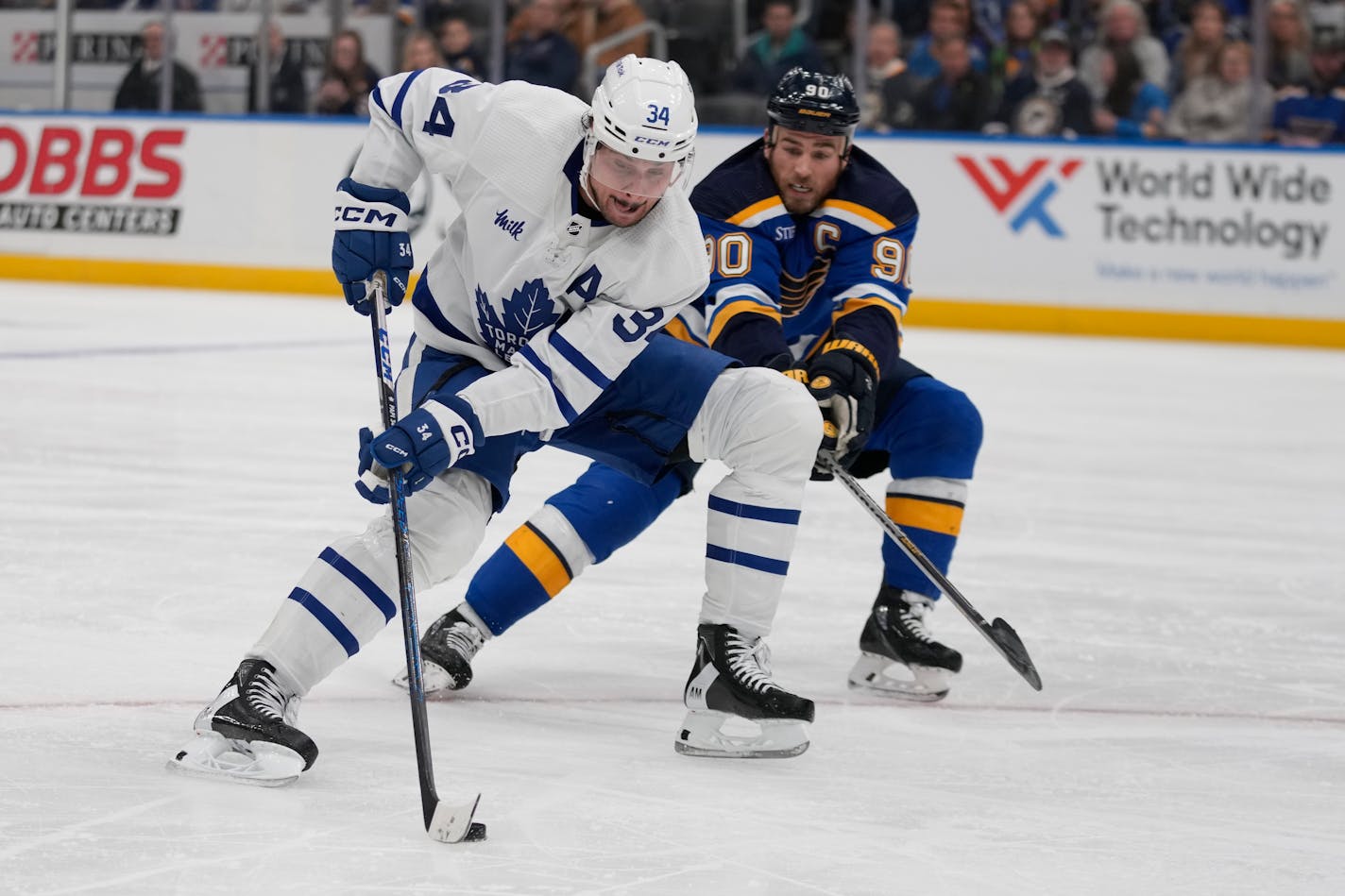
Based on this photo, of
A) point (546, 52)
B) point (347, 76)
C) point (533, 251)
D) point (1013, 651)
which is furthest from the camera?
point (347, 76)

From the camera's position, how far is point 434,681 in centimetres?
295

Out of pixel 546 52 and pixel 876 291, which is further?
pixel 546 52

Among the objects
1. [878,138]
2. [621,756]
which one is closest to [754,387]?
[621,756]

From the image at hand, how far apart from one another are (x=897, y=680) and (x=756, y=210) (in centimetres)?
83

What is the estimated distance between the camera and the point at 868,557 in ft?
13.8

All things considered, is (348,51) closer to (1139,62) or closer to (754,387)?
(1139,62)

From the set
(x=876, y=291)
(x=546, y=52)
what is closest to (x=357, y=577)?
(x=876, y=291)

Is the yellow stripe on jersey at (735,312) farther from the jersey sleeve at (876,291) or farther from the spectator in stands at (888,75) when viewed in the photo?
the spectator in stands at (888,75)

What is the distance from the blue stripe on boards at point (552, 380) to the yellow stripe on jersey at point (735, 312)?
→ 0.61m

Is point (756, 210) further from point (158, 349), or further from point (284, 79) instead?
point (284, 79)

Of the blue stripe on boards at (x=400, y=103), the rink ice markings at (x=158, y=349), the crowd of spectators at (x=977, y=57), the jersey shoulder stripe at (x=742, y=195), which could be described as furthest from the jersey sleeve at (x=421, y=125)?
the crowd of spectators at (x=977, y=57)

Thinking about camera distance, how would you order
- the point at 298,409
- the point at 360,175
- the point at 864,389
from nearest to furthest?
the point at 360,175 < the point at 864,389 < the point at 298,409

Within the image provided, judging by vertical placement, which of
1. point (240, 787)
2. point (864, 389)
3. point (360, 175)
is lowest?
point (240, 787)

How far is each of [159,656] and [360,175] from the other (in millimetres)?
857
